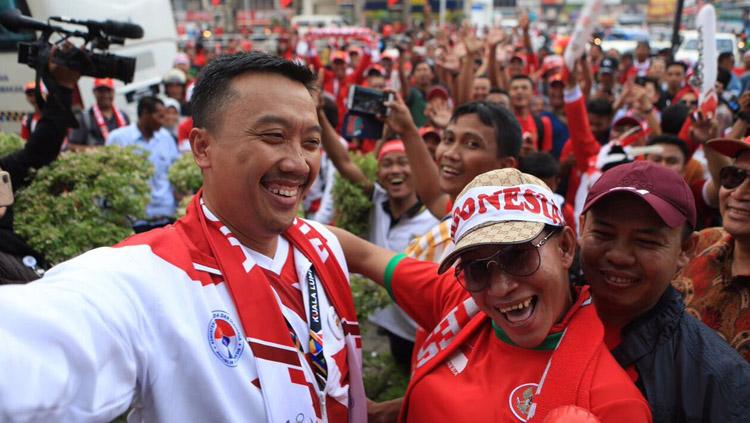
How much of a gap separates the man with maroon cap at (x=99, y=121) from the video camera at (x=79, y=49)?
341 centimetres

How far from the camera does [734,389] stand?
1.61 m

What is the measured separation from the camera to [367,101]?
12.7 feet

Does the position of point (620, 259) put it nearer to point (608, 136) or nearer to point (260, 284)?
point (260, 284)

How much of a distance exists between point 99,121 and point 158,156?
1.37 metres

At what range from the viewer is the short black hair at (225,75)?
1.67 meters

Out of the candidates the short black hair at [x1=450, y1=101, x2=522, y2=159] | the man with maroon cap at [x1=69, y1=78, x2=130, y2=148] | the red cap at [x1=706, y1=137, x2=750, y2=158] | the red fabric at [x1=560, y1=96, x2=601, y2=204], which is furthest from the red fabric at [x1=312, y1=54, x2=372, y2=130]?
the red cap at [x1=706, y1=137, x2=750, y2=158]

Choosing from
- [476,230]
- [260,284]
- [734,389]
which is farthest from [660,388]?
[260,284]

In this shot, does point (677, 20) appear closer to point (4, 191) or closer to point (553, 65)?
point (553, 65)

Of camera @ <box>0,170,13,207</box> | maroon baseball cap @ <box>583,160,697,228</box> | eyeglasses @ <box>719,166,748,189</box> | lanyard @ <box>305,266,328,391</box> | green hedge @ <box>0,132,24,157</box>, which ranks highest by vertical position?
camera @ <box>0,170,13,207</box>

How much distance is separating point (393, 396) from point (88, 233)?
79.5 inches

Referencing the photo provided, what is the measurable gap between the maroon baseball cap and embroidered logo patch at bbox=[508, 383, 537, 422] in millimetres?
658

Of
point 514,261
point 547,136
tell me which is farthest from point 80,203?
point 547,136

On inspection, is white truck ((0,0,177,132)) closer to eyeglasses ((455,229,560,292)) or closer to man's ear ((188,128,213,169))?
man's ear ((188,128,213,169))

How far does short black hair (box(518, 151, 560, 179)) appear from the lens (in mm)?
3953
